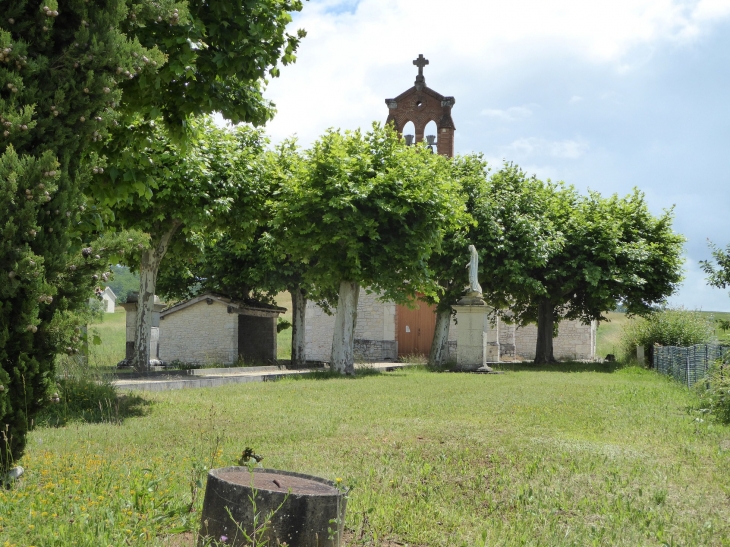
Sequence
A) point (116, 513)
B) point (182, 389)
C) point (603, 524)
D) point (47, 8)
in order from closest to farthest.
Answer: point (116, 513), point (603, 524), point (47, 8), point (182, 389)

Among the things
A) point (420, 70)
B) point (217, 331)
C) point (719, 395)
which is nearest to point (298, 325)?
point (217, 331)

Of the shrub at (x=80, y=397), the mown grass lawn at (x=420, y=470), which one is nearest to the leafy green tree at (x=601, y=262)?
the mown grass lawn at (x=420, y=470)

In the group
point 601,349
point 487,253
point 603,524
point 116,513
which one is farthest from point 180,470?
point 601,349

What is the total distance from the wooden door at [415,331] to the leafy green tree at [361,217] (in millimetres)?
13855

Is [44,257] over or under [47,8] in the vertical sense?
under

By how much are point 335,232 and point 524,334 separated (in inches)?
870

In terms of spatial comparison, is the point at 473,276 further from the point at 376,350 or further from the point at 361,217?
the point at 376,350

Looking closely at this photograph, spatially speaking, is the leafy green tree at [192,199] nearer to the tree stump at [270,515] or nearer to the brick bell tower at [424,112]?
the tree stump at [270,515]

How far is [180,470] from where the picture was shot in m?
5.90

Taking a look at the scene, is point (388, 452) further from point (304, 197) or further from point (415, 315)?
point (415, 315)

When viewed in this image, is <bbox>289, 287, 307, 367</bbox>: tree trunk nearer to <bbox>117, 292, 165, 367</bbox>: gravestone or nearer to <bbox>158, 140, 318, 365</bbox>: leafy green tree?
<bbox>158, 140, 318, 365</bbox>: leafy green tree

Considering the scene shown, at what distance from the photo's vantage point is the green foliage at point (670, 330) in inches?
944

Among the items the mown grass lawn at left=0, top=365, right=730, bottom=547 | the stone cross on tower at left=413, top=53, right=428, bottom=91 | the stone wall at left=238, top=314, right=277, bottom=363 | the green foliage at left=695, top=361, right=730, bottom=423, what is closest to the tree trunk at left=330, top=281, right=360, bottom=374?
the mown grass lawn at left=0, top=365, right=730, bottom=547

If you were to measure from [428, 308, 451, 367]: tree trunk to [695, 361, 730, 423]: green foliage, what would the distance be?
14481mm
